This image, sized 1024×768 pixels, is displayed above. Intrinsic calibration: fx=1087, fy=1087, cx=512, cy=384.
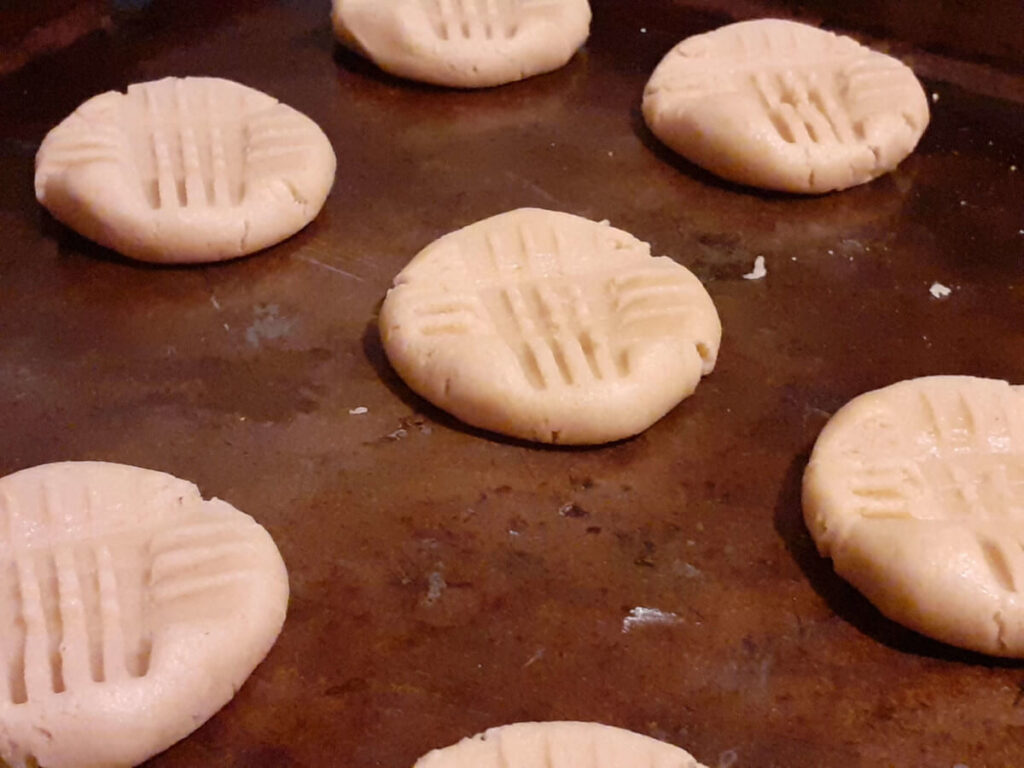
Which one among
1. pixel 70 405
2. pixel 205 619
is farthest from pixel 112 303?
pixel 205 619

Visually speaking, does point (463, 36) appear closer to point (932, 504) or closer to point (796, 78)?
point (796, 78)

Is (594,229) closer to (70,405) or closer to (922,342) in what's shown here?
(922,342)

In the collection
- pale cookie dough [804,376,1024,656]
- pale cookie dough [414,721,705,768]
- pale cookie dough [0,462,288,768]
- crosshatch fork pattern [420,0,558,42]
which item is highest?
crosshatch fork pattern [420,0,558,42]

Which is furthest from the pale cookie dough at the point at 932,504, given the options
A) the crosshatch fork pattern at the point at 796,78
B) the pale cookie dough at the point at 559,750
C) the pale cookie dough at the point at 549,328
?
the crosshatch fork pattern at the point at 796,78

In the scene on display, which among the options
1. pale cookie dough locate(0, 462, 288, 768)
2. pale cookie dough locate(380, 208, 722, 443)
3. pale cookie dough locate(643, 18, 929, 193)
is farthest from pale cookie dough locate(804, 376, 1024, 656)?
pale cookie dough locate(0, 462, 288, 768)

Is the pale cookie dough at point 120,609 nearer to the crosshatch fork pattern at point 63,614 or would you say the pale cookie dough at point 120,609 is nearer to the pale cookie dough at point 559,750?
the crosshatch fork pattern at point 63,614

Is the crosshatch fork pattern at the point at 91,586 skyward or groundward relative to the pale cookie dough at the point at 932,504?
skyward

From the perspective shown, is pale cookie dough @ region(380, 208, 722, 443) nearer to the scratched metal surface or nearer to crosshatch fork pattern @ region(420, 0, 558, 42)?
the scratched metal surface

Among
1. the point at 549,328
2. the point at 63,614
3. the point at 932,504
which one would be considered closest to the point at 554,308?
the point at 549,328
